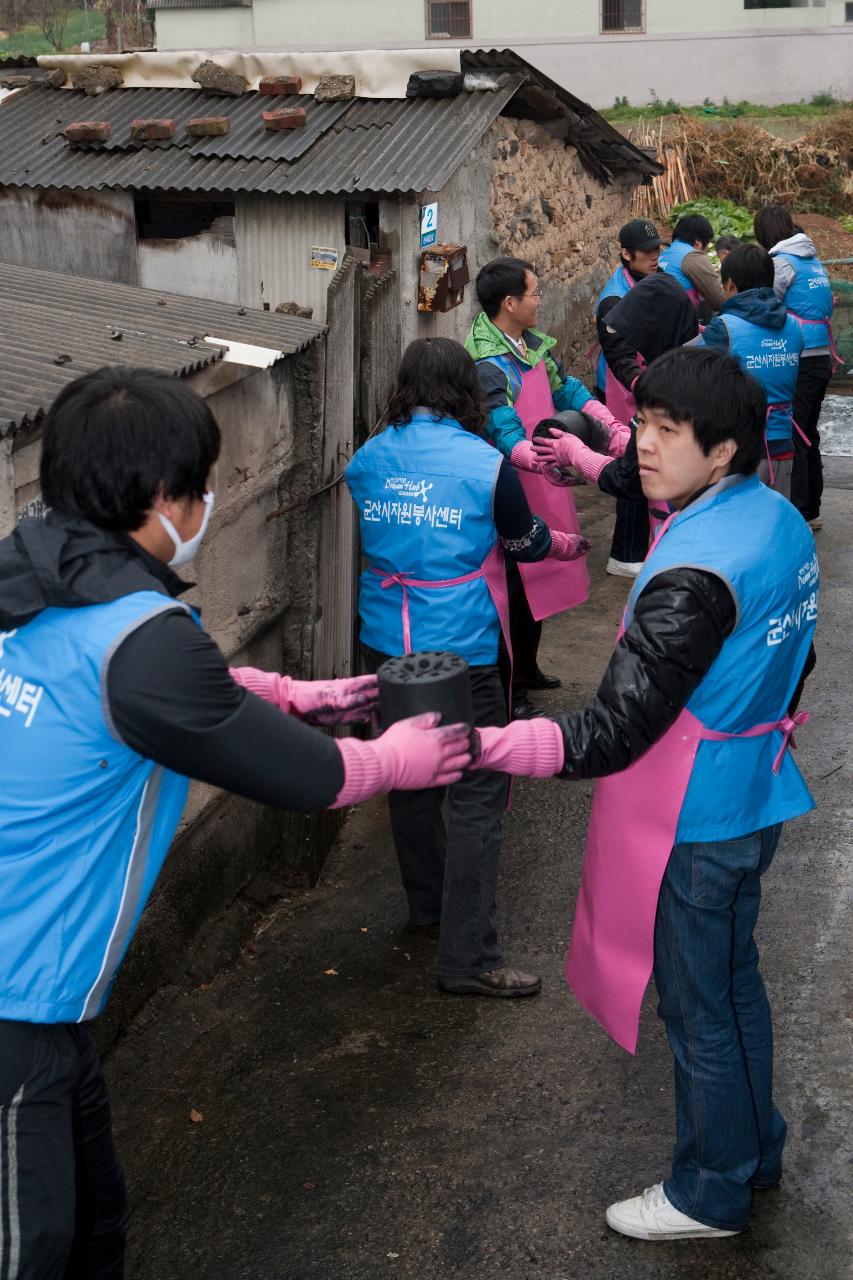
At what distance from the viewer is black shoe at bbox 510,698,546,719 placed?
6012 mm

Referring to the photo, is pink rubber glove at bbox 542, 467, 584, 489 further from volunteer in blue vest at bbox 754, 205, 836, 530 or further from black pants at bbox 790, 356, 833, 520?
black pants at bbox 790, 356, 833, 520

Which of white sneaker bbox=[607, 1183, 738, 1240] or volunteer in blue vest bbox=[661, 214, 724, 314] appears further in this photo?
volunteer in blue vest bbox=[661, 214, 724, 314]

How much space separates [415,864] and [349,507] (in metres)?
1.52

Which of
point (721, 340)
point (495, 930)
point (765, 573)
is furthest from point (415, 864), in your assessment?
point (721, 340)

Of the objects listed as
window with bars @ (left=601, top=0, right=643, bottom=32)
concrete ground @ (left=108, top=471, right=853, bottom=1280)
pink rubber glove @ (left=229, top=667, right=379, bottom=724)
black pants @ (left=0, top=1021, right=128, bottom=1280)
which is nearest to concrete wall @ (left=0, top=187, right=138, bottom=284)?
concrete ground @ (left=108, top=471, right=853, bottom=1280)

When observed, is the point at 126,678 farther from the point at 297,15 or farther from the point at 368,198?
the point at 297,15

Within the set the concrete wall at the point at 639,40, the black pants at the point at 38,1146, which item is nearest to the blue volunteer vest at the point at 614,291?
the black pants at the point at 38,1146

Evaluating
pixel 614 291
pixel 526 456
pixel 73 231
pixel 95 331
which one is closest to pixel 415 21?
pixel 614 291

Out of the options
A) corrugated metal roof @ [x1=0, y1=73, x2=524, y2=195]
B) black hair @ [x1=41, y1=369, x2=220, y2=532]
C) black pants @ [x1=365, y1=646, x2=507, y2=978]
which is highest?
corrugated metal roof @ [x1=0, y1=73, x2=524, y2=195]

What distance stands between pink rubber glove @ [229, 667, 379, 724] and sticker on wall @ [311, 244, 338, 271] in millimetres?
4690

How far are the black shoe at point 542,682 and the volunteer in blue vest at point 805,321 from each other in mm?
2638

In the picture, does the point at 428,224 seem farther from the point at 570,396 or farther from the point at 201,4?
the point at 201,4

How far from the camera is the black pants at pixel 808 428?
8484 mm

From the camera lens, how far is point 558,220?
31.8 ft
